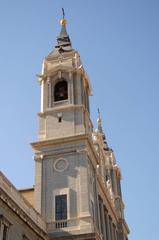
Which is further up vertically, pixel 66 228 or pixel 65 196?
pixel 65 196

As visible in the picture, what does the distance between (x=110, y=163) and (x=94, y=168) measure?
69.0 ft

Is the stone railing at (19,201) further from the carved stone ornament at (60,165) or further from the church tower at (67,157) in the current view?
the carved stone ornament at (60,165)

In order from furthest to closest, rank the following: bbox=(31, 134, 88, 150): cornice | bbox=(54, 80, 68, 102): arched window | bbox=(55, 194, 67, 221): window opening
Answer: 1. bbox=(54, 80, 68, 102): arched window
2. bbox=(31, 134, 88, 150): cornice
3. bbox=(55, 194, 67, 221): window opening

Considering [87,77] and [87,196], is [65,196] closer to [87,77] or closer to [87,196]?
[87,196]

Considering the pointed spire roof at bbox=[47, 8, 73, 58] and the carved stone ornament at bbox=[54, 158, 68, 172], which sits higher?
the pointed spire roof at bbox=[47, 8, 73, 58]

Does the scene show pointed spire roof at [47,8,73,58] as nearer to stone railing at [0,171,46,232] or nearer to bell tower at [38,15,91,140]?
bell tower at [38,15,91,140]

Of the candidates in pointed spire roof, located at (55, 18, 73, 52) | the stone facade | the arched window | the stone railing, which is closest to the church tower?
the arched window

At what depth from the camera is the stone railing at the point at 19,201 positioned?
32294 mm

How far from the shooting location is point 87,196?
39.5 metres

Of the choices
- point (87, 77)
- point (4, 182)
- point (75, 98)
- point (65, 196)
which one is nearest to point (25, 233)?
point (4, 182)

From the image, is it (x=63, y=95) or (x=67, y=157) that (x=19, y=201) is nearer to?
(x=67, y=157)

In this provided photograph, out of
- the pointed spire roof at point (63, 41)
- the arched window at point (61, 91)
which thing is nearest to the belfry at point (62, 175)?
the arched window at point (61, 91)

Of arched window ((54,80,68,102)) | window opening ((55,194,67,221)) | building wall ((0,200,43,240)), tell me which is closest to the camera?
building wall ((0,200,43,240))

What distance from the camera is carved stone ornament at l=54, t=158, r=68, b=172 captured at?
136 ft
